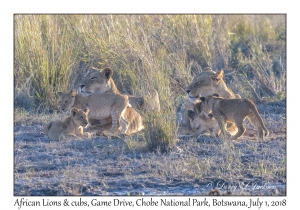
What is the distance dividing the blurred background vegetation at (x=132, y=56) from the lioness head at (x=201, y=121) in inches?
20.1

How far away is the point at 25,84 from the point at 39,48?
772 mm

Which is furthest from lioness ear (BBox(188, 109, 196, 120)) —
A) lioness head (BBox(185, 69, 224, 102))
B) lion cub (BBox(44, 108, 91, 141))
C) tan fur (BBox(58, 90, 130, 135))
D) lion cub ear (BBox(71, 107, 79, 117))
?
lion cub ear (BBox(71, 107, 79, 117))

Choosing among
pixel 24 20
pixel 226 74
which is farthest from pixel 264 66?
pixel 24 20

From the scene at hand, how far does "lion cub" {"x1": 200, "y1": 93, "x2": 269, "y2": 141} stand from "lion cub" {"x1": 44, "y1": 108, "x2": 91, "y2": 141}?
5.96 ft

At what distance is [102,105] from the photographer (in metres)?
10.6

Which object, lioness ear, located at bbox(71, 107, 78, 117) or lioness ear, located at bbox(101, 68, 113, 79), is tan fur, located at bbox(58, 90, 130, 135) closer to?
lioness ear, located at bbox(71, 107, 78, 117)

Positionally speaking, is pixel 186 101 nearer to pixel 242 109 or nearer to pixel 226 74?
pixel 242 109

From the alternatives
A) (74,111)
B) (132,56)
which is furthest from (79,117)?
(132,56)

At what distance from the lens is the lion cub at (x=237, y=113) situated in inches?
385

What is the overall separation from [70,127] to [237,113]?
2.32 m

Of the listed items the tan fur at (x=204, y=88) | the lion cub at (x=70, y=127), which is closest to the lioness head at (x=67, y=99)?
the lion cub at (x=70, y=127)

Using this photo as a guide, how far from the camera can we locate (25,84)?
38.2 ft

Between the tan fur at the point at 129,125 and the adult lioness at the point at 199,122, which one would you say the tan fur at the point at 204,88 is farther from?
the tan fur at the point at 129,125

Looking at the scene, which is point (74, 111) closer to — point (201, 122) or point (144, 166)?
point (144, 166)
